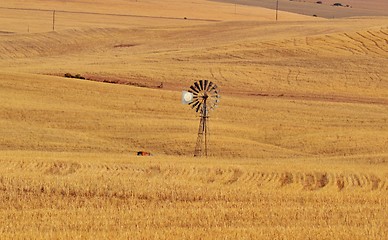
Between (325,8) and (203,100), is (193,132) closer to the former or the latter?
(203,100)

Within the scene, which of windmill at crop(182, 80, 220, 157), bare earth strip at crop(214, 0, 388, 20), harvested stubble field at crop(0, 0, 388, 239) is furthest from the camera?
bare earth strip at crop(214, 0, 388, 20)

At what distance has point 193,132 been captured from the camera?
4047 centimetres

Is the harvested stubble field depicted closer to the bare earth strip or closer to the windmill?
the windmill

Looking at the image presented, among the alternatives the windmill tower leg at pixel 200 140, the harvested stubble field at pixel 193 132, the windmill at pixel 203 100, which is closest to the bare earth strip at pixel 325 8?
the harvested stubble field at pixel 193 132

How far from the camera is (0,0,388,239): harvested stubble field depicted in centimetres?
1830

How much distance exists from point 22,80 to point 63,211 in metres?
32.1

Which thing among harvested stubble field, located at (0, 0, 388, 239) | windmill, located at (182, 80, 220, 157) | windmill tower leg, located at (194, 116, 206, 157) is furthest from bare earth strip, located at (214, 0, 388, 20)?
windmill, located at (182, 80, 220, 157)

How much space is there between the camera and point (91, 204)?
19.9m

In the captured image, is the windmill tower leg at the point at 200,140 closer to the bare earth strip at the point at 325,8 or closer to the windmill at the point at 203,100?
the windmill at the point at 203,100

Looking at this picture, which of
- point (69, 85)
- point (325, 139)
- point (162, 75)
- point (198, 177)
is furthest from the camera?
point (162, 75)

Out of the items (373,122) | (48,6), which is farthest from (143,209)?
(48,6)

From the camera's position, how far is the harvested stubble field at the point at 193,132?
18.3m

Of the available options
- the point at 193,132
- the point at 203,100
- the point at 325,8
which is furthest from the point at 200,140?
the point at 325,8

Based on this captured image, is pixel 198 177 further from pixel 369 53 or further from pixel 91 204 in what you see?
pixel 369 53
